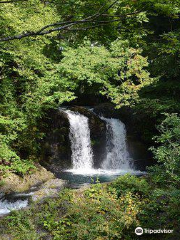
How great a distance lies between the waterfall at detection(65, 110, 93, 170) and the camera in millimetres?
15758

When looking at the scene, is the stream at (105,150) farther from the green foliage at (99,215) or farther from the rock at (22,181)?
the green foliage at (99,215)

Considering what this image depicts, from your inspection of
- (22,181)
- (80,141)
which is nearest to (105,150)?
(80,141)

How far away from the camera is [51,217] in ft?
21.7

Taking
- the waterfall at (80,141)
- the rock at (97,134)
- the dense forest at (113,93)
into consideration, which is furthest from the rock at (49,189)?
the rock at (97,134)

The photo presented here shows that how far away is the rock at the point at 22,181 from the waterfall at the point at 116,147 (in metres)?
5.15

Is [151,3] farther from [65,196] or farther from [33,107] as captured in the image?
[33,107]

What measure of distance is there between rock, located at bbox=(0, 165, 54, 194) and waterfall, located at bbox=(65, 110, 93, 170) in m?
3.57

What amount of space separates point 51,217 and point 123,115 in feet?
40.2

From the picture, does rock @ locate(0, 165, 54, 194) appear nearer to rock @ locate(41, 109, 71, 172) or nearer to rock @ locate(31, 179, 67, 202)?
rock @ locate(31, 179, 67, 202)

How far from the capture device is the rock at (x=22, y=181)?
10234 mm

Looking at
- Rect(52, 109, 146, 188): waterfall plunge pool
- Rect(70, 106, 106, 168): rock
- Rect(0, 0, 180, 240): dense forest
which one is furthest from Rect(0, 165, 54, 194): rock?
Rect(70, 106, 106, 168): rock

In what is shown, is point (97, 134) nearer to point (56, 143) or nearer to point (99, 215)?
point (56, 143)

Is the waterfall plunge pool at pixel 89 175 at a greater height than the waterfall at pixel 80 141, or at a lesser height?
lesser

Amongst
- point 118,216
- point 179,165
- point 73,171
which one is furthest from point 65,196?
point 73,171
